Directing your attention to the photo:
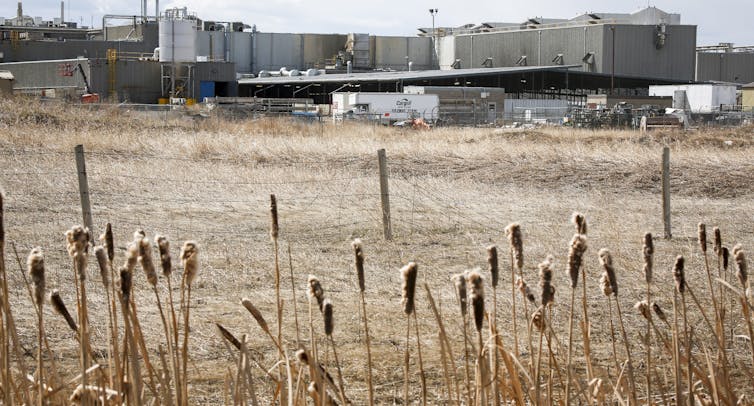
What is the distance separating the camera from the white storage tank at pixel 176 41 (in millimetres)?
51531

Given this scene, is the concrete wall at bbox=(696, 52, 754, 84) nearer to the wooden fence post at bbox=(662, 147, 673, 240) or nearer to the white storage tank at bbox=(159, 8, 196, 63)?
the white storage tank at bbox=(159, 8, 196, 63)

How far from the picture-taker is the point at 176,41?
170 ft

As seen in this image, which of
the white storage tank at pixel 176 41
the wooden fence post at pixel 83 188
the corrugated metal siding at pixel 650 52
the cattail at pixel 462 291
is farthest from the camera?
the corrugated metal siding at pixel 650 52

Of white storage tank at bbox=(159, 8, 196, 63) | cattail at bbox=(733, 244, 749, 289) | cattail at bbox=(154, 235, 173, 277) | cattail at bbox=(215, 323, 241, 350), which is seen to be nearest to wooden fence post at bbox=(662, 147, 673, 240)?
cattail at bbox=(733, 244, 749, 289)

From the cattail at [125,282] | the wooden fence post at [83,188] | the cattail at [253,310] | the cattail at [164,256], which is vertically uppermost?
the cattail at [164,256]

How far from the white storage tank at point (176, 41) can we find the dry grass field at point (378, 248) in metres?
23.7

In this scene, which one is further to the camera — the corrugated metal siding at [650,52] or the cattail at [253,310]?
the corrugated metal siding at [650,52]

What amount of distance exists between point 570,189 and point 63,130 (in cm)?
1492

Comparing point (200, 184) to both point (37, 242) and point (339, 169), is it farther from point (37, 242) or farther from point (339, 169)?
point (37, 242)

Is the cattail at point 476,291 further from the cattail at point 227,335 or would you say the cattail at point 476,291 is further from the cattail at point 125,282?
the cattail at point 227,335

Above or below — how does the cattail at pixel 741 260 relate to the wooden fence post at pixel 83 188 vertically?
above

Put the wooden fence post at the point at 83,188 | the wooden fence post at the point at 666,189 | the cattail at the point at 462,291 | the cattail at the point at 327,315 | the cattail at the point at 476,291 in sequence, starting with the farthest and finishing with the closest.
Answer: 1. the wooden fence post at the point at 666,189
2. the wooden fence post at the point at 83,188
3. the cattail at the point at 462,291
4. the cattail at the point at 327,315
5. the cattail at the point at 476,291

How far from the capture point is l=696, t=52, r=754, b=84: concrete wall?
227 feet

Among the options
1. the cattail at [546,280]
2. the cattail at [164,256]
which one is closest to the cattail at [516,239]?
the cattail at [546,280]
